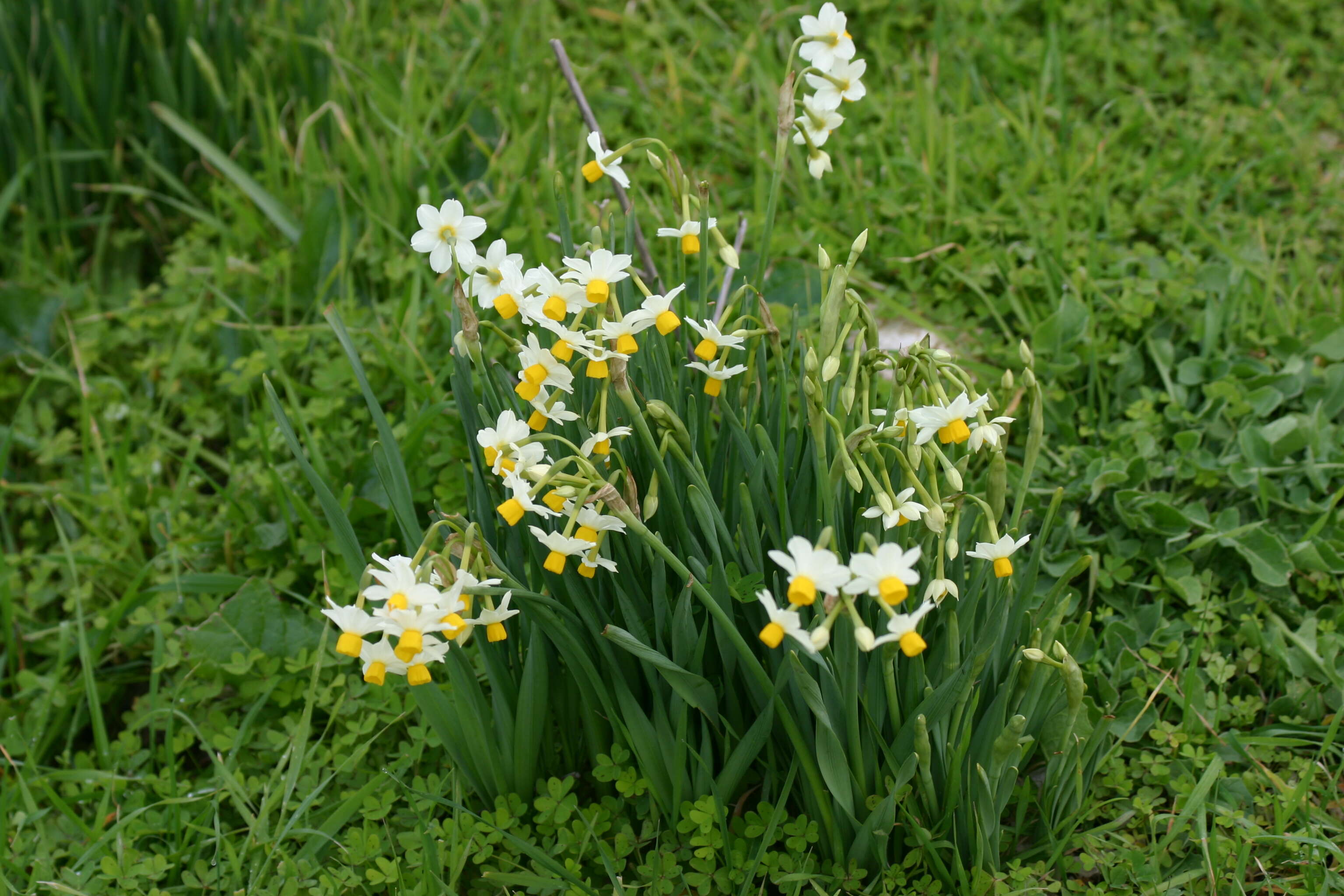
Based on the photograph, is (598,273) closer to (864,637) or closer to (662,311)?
(662,311)

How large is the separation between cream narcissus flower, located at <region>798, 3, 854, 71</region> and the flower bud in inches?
26.3

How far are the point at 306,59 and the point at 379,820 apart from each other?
83.7 inches

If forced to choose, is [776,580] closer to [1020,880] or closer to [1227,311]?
[1020,880]

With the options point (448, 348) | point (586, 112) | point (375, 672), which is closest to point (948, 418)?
point (375, 672)

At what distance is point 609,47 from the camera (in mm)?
3188

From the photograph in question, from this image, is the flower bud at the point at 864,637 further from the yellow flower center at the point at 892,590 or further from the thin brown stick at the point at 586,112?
the thin brown stick at the point at 586,112

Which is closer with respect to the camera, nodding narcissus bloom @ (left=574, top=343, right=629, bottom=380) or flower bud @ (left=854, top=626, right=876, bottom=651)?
flower bud @ (left=854, top=626, right=876, bottom=651)

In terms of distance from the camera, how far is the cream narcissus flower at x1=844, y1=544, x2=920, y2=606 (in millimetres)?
1018

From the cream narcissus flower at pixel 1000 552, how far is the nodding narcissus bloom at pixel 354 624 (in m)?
0.64

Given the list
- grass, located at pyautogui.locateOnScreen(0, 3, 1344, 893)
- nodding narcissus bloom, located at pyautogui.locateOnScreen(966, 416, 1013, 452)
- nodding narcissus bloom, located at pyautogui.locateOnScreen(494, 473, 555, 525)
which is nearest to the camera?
nodding narcissus bloom, located at pyautogui.locateOnScreen(494, 473, 555, 525)

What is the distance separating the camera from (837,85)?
51.2 inches

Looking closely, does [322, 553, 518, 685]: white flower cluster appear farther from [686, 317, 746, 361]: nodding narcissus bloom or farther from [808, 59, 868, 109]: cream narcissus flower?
[808, 59, 868, 109]: cream narcissus flower

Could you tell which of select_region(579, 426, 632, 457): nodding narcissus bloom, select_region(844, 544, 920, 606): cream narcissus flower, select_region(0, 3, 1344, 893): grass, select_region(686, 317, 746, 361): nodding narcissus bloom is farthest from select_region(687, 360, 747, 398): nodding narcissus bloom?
select_region(0, 3, 1344, 893): grass

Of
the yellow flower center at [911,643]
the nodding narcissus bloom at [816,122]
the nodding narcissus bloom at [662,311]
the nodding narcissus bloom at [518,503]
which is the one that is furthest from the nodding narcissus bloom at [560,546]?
the nodding narcissus bloom at [816,122]
